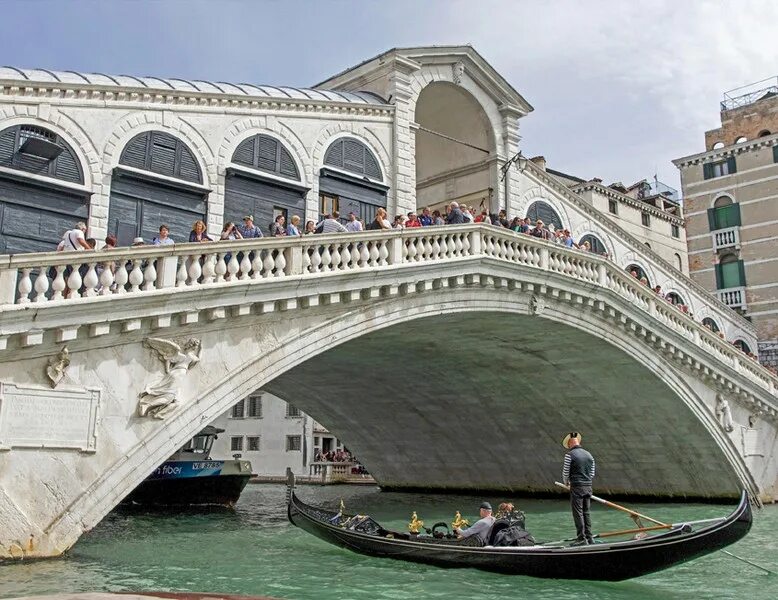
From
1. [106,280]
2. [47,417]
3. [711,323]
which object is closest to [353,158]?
[106,280]

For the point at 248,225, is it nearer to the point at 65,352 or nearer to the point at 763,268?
the point at 65,352

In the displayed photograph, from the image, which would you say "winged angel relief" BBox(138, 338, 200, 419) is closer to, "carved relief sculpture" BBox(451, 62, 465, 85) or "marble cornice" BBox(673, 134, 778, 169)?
"carved relief sculpture" BBox(451, 62, 465, 85)

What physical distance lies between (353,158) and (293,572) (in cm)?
812

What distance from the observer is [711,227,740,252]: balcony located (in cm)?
2845

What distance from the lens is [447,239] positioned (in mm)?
13703

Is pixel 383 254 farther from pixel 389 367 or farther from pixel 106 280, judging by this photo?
pixel 389 367

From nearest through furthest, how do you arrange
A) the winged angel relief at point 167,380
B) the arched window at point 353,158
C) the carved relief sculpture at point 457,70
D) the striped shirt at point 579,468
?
the striped shirt at point 579,468, the winged angel relief at point 167,380, the arched window at point 353,158, the carved relief sculpture at point 457,70

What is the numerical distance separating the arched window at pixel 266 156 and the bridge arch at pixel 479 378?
10.5 feet

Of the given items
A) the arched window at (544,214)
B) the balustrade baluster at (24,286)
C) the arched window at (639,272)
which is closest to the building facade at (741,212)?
the arched window at (639,272)

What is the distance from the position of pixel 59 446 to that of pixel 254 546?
414 cm

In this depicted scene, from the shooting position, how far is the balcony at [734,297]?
91.6 feet

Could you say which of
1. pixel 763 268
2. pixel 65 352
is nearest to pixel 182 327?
pixel 65 352

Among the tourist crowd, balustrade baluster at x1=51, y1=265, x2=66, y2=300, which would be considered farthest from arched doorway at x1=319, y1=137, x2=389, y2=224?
balustrade baluster at x1=51, y1=265, x2=66, y2=300

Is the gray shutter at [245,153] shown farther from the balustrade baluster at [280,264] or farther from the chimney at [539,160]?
the chimney at [539,160]
